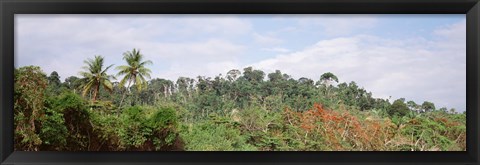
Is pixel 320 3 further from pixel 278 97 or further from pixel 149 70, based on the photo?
pixel 149 70

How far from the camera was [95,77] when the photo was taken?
2.35 metres

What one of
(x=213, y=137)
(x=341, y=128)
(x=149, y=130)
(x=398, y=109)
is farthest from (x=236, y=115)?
(x=398, y=109)

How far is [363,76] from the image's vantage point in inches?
94.2

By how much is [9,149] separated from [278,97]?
137 cm

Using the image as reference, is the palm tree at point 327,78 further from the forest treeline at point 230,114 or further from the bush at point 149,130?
the bush at point 149,130

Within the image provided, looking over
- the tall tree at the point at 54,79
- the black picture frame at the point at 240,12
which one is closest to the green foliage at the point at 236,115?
the tall tree at the point at 54,79

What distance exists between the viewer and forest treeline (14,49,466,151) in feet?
7.80

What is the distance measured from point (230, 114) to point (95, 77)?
2.49 ft

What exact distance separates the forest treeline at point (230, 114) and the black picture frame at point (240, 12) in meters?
0.45

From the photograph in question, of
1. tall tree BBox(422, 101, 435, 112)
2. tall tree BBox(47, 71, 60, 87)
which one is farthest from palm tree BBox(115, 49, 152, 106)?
tall tree BBox(422, 101, 435, 112)

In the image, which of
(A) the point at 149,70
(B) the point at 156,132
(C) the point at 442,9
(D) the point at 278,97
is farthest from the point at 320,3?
(B) the point at 156,132

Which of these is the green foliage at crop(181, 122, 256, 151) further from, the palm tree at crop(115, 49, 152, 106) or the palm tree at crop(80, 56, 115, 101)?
the palm tree at crop(80, 56, 115, 101)

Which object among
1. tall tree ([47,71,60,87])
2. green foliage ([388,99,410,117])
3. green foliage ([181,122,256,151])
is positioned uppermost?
tall tree ([47,71,60,87])

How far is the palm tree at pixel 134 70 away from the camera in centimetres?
231
